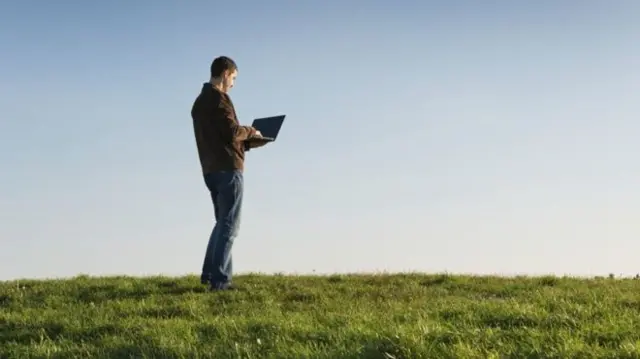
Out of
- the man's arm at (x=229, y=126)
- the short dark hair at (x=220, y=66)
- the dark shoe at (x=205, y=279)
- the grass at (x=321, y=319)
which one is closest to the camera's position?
the grass at (x=321, y=319)

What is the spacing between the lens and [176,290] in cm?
1208

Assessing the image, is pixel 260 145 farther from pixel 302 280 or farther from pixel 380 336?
pixel 380 336

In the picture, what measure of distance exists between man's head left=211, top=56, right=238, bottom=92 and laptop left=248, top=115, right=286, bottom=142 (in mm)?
705

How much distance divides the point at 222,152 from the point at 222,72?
44.3 inches

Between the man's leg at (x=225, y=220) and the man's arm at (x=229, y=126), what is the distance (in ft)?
1.64

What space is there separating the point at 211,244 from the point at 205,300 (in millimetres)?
1249

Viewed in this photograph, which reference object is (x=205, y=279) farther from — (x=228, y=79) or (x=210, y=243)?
(x=228, y=79)

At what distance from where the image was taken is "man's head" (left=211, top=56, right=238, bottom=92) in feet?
38.0

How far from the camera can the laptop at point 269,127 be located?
1169 centimetres

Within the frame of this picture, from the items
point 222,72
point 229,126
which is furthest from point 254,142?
point 222,72

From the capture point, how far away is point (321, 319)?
28.5 feet

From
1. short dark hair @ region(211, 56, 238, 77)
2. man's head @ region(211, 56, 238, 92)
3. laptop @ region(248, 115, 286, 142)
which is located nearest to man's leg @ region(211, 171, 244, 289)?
laptop @ region(248, 115, 286, 142)

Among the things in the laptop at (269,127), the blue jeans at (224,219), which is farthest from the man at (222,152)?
the laptop at (269,127)

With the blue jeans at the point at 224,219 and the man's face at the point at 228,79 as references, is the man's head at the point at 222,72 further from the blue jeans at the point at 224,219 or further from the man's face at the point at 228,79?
the blue jeans at the point at 224,219
